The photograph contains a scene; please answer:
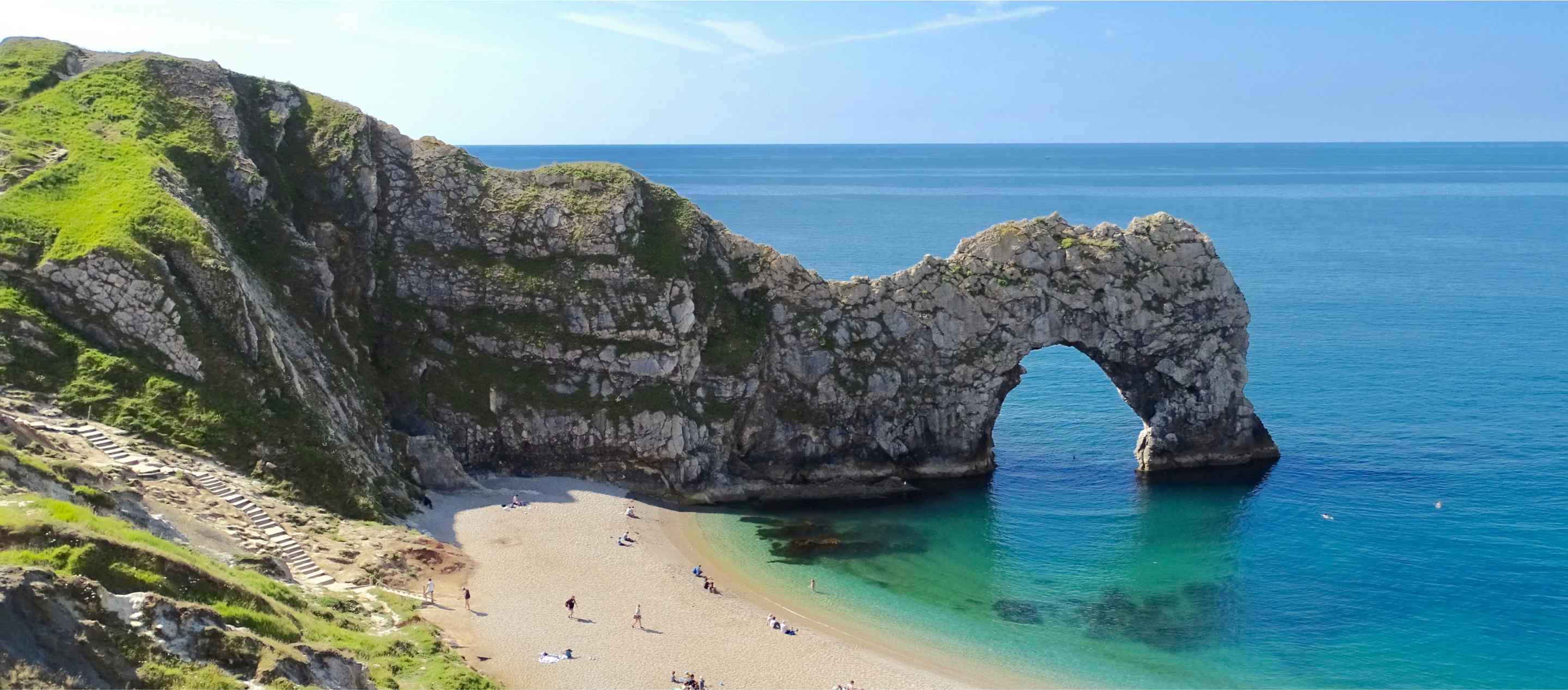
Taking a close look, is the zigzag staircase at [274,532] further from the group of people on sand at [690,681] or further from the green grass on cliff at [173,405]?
the group of people on sand at [690,681]

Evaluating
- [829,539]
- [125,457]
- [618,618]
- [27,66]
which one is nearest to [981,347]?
[829,539]

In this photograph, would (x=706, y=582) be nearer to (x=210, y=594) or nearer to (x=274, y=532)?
(x=274, y=532)

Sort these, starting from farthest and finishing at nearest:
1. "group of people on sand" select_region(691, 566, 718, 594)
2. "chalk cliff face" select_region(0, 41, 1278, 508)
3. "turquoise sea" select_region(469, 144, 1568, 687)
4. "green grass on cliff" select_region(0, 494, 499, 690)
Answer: "chalk cliff face" select_region(0, 41, 1278, 508) < "group of people on sand" select_region(691, 566, 718, 594) < "turquoise sea" select_region(469, 144, 1568, 687) < "green grass on cliff" select_region(0, 494, 499, 690)

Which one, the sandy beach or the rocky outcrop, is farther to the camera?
the sandy beach

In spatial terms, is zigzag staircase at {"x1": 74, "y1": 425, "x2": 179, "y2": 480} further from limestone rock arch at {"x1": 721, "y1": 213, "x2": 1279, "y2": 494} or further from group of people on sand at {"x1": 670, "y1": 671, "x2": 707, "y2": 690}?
limestone rock arch at {"x1": 721, "y1": 213, "x2": 1279, "y2": 494}

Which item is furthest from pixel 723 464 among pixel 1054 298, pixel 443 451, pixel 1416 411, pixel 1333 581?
pixel 1416 411

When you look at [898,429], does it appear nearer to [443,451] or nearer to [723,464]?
[723,464]

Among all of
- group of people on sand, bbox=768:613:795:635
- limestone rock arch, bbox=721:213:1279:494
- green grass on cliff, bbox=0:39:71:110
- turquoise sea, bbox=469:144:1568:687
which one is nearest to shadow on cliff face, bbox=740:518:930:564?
turquoise sea, bbox=469:144:1568:687
